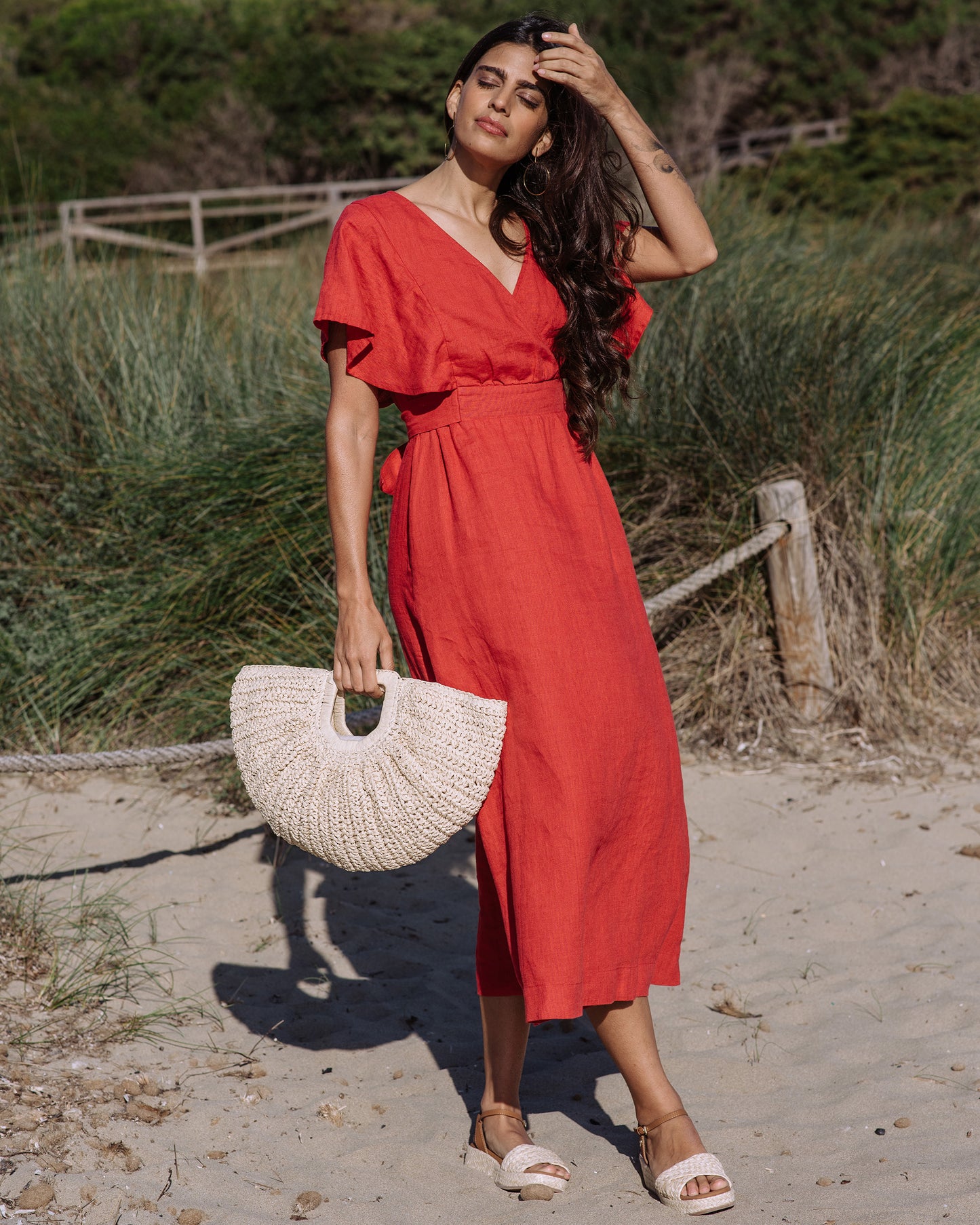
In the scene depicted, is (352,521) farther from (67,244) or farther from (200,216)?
(200,216)

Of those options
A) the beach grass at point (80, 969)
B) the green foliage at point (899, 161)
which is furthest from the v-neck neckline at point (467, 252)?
the green foliage at point (899, 161)

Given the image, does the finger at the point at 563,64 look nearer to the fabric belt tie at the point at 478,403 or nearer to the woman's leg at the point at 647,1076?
the fabric belt tie at the point at 478,403

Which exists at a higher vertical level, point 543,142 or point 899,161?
point 899,161

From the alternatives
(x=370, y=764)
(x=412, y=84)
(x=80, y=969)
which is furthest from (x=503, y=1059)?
(x=412, y=84)

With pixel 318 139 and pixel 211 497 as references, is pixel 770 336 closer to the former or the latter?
pixel 211 497

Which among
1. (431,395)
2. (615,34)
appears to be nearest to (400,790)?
(431,395)

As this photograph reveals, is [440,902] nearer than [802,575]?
Yes

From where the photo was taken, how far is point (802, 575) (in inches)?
161

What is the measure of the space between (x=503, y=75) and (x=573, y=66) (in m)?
0.12

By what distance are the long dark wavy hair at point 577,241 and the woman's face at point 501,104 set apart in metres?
0.07

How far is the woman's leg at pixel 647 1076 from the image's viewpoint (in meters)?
2.11

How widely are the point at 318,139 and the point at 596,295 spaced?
70.6ft

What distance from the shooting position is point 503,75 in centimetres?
206

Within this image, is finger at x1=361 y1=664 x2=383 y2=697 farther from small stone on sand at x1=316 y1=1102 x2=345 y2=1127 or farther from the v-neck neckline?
small stone on sand at x1=316 y1=1102 x2=345 y2=1127
